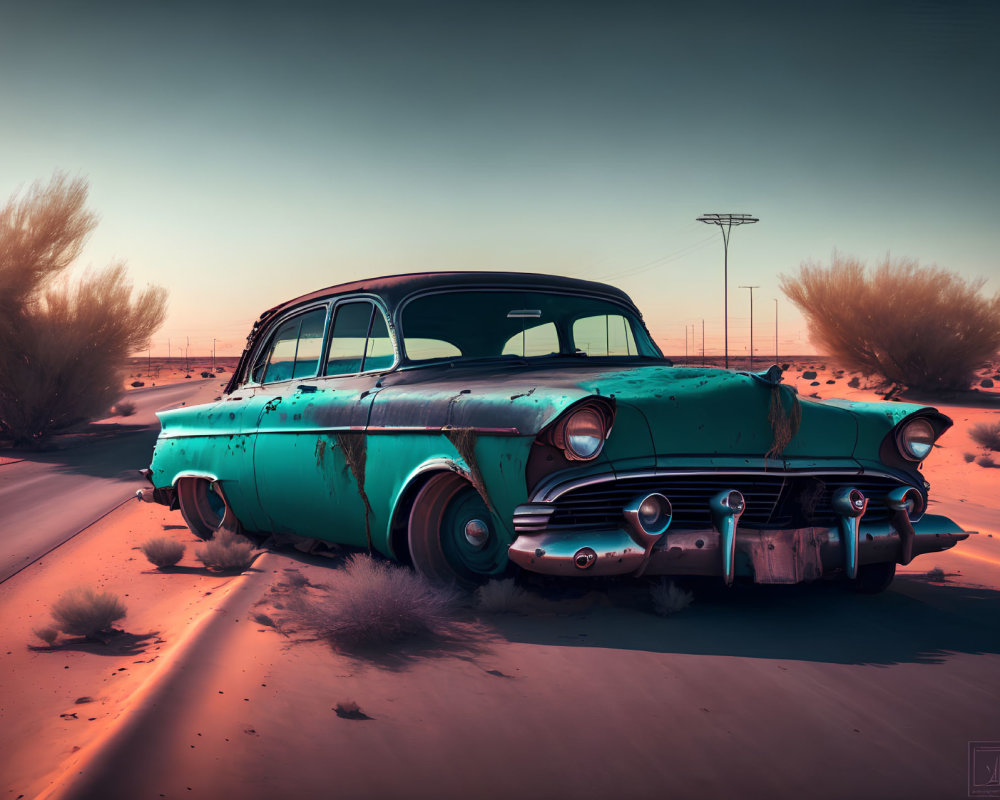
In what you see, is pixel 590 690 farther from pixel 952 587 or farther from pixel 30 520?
pixel 30 520

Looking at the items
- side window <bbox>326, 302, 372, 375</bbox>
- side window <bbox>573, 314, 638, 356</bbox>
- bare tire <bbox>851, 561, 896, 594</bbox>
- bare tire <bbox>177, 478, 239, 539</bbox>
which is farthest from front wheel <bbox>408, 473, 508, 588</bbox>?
bare tire <bbox>177, 478, 239, 539</bbox>

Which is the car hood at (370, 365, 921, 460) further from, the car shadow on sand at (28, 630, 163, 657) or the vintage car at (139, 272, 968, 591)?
the car shadow on sand at (28, 630, 163, 657)

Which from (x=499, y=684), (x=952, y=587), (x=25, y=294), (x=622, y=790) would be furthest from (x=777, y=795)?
(x=25, y=294)

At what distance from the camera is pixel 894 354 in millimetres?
26297

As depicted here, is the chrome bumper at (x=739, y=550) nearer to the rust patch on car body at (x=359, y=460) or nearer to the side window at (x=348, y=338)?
the rust patch on car body at (x=359, y=460)

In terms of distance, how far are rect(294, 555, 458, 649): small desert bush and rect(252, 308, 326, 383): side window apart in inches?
85.5

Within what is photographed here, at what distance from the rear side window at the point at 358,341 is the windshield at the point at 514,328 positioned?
0.18 m

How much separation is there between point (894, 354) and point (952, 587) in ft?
78.4

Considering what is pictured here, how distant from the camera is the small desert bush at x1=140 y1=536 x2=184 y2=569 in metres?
5.66

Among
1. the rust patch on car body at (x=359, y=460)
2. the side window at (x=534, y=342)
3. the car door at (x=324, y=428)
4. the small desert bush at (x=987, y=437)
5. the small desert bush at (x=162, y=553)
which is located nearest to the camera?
the rust patch on car body at (x=359, y=460)

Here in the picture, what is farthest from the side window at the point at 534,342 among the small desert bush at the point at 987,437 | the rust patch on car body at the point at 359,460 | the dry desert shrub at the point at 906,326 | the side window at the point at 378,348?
the dry desert shrub at the point at 906,326

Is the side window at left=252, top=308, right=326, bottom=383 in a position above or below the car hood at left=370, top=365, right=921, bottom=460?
above

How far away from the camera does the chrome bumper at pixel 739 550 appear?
3.37 meters

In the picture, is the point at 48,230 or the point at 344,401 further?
the point at 48,230
